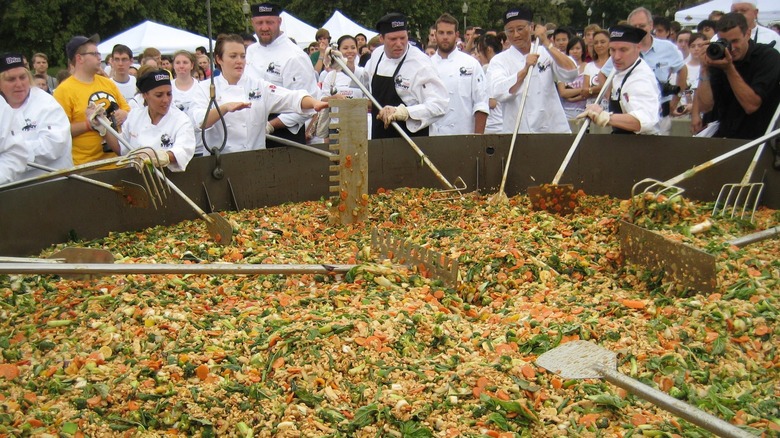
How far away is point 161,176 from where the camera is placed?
216 inches

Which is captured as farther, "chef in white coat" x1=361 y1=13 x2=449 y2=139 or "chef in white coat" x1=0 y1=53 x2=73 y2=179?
"chef in white coat" x1=361 y1=13 x2=449 y2=139

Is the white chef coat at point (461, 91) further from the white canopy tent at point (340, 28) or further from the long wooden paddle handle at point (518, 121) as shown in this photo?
the white canopy tent at point (340, 28)

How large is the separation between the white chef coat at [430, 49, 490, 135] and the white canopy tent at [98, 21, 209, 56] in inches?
438

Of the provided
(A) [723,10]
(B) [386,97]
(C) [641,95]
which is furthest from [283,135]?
(A) [723,10]

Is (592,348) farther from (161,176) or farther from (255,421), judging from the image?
(161,176)

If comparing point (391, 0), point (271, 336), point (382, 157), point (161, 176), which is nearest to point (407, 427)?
point (271, 336)

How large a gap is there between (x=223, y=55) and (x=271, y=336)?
131 inches

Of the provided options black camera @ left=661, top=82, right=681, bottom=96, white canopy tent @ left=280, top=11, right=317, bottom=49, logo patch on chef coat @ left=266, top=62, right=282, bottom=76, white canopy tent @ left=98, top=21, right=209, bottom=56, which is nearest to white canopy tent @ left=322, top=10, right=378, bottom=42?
white canopy tent @ left=280, top=11, right=317, bottom=49

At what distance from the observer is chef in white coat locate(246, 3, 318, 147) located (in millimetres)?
6902

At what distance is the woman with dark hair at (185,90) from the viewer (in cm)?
660

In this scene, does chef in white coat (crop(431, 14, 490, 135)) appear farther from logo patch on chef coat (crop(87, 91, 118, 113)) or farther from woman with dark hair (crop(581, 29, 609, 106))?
logo patch on chef coat (crop(87, 91, 118, 113))

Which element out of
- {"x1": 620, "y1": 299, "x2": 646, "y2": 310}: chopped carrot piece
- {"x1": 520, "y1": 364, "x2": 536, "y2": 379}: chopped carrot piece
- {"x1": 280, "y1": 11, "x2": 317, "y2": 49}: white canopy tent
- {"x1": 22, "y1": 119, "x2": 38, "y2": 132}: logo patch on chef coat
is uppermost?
{"x1": 280, "y1": 11, "x2": 317, "y2": 49}: white canopy tent

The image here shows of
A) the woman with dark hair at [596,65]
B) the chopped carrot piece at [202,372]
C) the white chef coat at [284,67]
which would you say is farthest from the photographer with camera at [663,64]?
the chopped carrot piece at [202,372]

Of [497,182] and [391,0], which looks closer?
[497,182]
